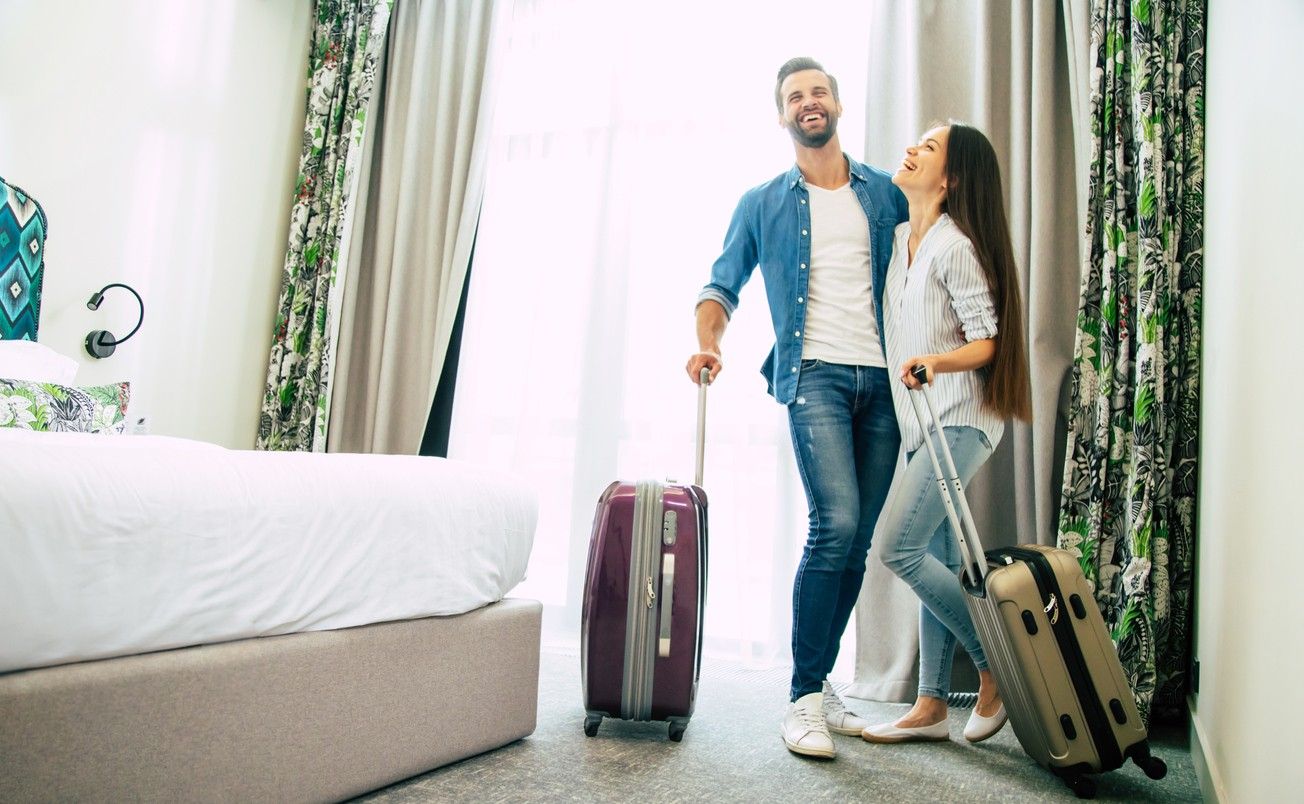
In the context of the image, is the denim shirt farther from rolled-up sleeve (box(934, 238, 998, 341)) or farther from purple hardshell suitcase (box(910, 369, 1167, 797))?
purple hardshell suitcase (box(910, 369, 1167, 797))

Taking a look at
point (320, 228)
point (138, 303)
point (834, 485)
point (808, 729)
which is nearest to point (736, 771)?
point (808, 729)

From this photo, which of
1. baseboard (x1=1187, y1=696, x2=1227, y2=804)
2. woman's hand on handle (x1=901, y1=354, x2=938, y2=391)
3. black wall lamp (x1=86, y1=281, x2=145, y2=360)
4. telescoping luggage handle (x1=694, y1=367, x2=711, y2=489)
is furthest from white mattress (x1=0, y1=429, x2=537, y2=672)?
black wall lamp (x1=86, y1=281, x2=145, y2=360)

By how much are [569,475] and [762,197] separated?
52.8 inches

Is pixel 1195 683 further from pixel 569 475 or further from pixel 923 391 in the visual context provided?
pixel 569 475

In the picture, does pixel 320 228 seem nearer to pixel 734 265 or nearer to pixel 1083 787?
pixel 734 265

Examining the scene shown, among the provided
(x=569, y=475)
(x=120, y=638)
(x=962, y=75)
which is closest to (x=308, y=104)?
(x=569, y=475)

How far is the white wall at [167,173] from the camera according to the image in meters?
2.56

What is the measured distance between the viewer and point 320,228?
3395 millimetres

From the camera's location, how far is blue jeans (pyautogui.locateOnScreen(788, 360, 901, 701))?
6.21 feet

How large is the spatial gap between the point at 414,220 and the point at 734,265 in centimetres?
165

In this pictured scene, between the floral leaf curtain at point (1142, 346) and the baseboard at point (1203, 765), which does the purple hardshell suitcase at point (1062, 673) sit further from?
the floral leaf curtain at point (1142, 346)

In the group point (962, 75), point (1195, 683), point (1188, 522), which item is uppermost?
point (962, 75)

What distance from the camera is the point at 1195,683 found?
1993mm

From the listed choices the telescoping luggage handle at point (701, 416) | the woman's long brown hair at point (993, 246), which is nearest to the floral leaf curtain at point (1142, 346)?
the woman's long brown hair at point (993, 246)
